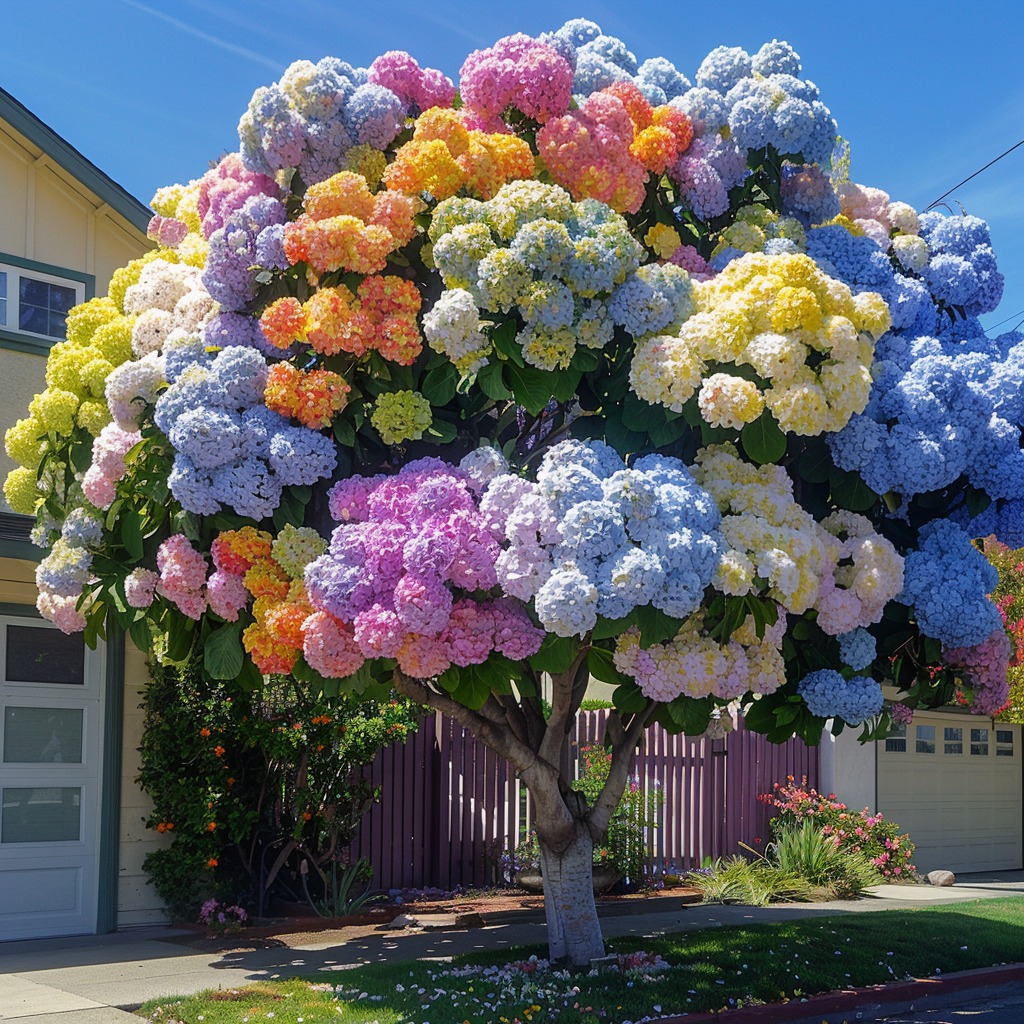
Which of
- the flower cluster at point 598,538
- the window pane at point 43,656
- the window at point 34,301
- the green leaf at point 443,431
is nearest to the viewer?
the flower cluster at point 598,538

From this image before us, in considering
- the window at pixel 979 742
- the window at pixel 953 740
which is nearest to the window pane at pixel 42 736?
the window at pixel 953 740

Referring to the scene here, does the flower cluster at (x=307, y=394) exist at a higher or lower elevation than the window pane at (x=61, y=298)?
Result: lower

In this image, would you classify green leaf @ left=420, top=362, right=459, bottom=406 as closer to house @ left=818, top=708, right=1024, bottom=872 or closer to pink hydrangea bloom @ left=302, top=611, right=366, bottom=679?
pink hydrangea bloom @ left=302, top=611, right=366, bottom=679

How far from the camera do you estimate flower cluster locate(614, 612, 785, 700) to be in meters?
6.80

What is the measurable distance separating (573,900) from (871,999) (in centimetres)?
212

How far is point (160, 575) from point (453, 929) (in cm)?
477

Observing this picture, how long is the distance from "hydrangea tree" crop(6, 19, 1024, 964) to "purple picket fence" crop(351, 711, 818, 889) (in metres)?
4.75

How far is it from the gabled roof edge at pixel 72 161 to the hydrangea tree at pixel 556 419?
323 centimetres

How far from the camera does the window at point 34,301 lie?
432 inches

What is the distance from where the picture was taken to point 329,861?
11.8m

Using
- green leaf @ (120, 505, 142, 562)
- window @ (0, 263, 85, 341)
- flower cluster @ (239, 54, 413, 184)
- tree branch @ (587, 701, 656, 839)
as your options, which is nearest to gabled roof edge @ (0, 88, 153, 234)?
window @ (0, 263, 85, 341)

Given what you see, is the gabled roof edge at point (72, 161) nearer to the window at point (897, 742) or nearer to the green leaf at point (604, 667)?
the green leaf at point (604, 667)

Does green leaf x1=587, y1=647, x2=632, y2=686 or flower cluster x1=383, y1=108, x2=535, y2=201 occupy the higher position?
flower cluster x1=383, y1=108, x2=535, y2=201

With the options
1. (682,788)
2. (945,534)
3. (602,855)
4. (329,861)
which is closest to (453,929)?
(329,861)
